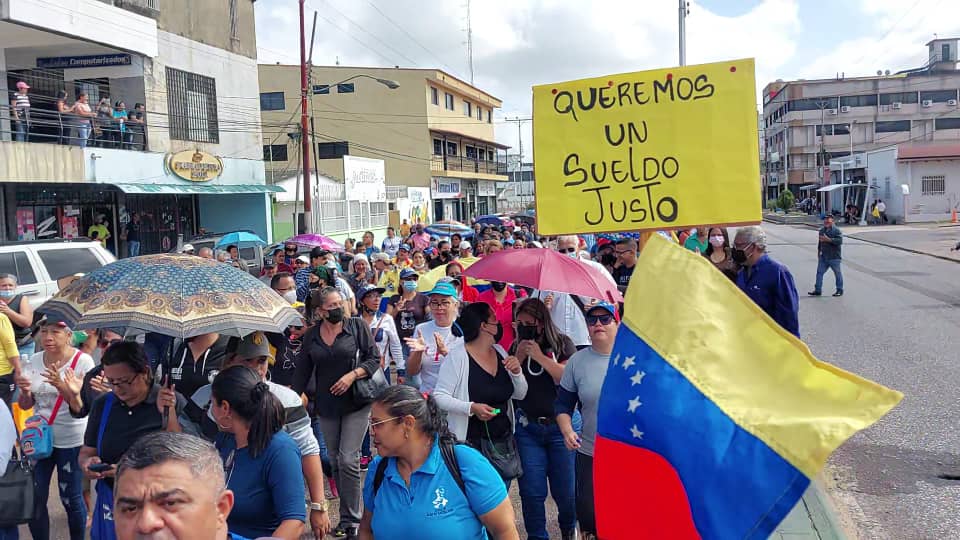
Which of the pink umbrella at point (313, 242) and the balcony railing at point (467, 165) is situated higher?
the balcony railing at point (467, 165)

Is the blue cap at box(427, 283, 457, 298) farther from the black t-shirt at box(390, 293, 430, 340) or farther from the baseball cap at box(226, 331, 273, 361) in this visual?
the black t-shirt at box(390, 293, 430, 340)

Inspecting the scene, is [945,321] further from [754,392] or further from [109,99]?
[109,99]

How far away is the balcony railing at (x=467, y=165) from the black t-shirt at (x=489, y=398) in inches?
1850

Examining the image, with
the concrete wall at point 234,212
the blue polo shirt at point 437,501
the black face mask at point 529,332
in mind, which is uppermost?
the concrete wall at point 234,212

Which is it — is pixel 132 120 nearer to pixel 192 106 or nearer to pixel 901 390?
pixel 192 106

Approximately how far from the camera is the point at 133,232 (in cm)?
2433

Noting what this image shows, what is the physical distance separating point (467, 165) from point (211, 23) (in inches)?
1346

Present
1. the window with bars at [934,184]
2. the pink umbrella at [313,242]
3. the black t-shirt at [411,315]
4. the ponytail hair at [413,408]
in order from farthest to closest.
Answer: the window with bars at [934,184]
the pink umbrella at [313,242]
the black t-shirt at [411,315]
the ponytail hair at [413,408]

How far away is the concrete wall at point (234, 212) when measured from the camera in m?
28.5

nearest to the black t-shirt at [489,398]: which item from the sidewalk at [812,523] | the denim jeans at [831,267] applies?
the sidewalk at [812,523]

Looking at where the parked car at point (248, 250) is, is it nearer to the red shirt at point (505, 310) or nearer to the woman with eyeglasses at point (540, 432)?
the red shirt at point (505, 310)

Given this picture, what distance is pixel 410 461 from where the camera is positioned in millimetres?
3373

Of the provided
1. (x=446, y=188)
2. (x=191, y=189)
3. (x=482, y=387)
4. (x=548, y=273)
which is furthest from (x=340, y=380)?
(x=446, y=188)

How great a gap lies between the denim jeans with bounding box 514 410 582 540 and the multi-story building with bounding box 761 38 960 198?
77.6 m
